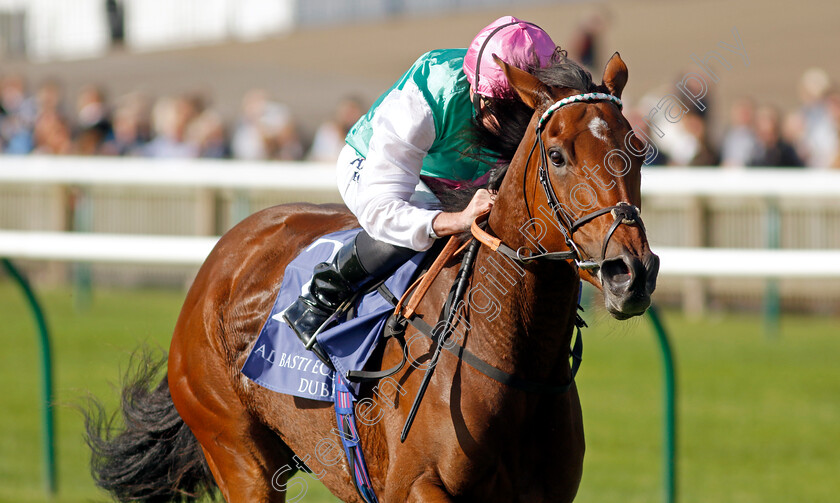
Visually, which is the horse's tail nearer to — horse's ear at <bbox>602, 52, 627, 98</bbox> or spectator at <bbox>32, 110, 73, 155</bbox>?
horse's ear at <bbox>602, 52, 627, 98</bbox>

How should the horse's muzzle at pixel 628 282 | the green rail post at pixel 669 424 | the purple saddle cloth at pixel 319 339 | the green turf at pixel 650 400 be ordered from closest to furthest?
the horse's muzzle at pixel 628 282, the purple saddle cloth at pixel 319 339, the green rail post at pixel 669 424, the green turf at pixel 650 400

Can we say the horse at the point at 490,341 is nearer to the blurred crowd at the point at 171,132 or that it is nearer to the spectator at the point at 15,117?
the blurred crowd at the point at 171,132

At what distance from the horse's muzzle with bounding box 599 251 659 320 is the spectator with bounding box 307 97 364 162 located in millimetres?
6814

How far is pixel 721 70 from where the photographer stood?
1661 centimetres

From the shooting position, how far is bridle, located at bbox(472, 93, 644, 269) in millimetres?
2439

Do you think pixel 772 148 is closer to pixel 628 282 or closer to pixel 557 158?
pixel 557 158

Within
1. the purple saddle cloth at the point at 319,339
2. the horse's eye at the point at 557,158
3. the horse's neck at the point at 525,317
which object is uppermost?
the horse's eye at the point at 557,158

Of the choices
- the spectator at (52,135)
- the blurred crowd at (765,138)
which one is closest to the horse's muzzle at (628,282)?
the blurred crowd at (765,138)

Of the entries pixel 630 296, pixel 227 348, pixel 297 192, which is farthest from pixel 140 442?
pixel 297 192

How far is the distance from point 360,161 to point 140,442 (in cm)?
140

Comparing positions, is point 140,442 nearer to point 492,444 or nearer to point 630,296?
point 492,444

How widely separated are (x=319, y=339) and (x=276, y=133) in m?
7.08

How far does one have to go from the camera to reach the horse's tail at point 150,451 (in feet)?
13.0

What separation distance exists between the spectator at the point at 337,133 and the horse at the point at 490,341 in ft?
17.9
